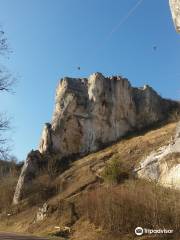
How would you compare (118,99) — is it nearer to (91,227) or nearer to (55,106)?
(55,106)

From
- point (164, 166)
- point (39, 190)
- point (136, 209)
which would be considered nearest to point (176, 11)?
point (136, 209)

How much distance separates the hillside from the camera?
24.9m

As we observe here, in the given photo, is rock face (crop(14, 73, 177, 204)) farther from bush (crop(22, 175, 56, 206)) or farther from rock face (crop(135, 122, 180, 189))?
rock face (crop(135, 122, 180, 189))

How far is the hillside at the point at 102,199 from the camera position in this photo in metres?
24.9

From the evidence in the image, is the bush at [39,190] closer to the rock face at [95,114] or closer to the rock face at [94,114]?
the rock face at [94,114]

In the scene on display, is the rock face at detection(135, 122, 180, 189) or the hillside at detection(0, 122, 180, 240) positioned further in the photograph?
the rock face at detection(135, 122, 180, 189)

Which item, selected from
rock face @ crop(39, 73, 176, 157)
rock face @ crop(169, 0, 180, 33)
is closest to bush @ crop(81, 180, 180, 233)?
rock face @ crop(169, 0, 180, 33)

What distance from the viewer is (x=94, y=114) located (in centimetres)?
5928

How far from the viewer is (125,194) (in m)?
26.4

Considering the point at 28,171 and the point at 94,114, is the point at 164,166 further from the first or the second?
the point at 94,114

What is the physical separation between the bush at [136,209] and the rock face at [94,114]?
2856 centimetres

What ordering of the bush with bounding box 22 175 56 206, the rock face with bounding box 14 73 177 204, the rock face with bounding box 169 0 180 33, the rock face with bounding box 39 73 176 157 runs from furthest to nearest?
1. the rock face with bounding box 39 73 176 157
2. the rock face with bounding box 14 73 177 204
3. the bush with bounding box 22 175 56 206
4. the rock face with bounding box 169 0 180 33

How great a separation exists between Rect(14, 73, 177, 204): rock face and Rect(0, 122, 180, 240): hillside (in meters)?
2.95

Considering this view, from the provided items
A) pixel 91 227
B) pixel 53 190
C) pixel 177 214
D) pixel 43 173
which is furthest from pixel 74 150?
pixel 177 214
